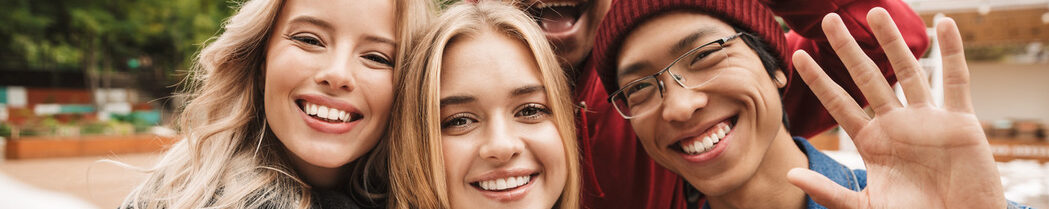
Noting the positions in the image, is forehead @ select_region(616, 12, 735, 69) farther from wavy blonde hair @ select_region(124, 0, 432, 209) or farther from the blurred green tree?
the blurred green tree

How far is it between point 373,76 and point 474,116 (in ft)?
1.21

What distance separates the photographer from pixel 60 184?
8.41m

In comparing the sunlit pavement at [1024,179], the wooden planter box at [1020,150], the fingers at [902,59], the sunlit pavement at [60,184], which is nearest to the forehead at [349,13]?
the fingers at [902,59]

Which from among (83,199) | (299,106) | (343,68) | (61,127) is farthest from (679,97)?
(61,127)

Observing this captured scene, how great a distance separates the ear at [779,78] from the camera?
1.82 m

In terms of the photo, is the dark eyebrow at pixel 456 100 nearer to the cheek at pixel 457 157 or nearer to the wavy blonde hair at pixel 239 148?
the cheek at pixel 457 157

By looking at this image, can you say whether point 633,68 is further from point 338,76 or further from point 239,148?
point 239,148

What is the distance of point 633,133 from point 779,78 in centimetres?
66

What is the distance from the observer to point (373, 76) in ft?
6.12

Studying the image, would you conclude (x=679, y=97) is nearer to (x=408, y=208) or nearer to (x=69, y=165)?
(x=408, y=208)

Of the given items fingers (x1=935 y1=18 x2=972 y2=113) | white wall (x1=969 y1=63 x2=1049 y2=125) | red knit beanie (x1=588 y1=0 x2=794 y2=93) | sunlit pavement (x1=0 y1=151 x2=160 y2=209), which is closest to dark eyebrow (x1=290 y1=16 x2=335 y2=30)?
red knit beanie (x1=588 y1=0 x2=794 y2=93)

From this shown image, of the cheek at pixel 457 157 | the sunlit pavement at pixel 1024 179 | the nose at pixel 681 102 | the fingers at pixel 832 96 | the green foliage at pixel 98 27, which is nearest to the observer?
the fingers at pixel 832 96

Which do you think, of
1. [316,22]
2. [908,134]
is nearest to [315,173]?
[316,22]

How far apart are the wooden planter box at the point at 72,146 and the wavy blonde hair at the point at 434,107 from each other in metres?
11.6
